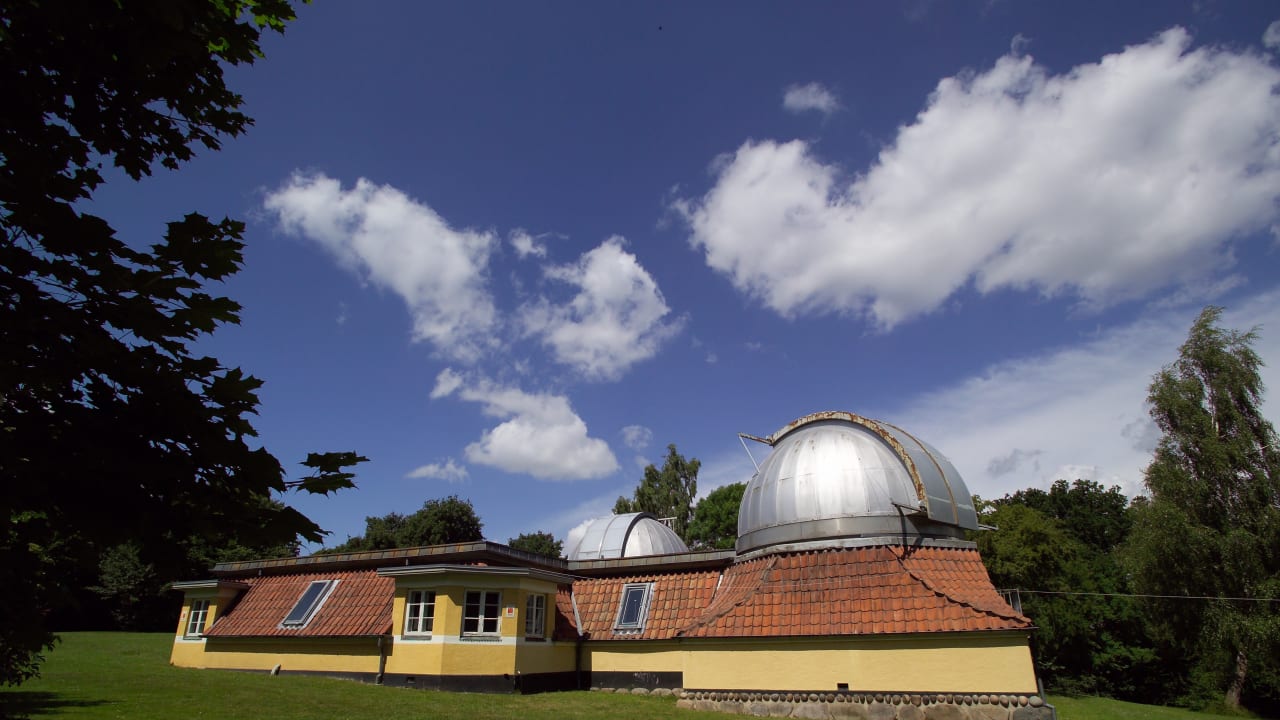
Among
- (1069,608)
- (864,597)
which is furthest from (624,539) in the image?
(1069,608)

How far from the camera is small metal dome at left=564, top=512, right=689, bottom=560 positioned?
27.5m

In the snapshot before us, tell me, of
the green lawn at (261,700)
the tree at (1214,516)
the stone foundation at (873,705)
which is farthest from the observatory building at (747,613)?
the tree at (1214,516)

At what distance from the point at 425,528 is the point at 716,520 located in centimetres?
2267

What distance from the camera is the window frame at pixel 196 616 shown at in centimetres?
2444

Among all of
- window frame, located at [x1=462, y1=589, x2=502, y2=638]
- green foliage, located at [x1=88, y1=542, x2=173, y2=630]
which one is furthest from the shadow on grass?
green foliage, located at [x1=88, y1=542, x2=173, y2=630]

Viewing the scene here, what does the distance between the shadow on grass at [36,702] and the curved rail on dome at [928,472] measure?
1846 centimetres

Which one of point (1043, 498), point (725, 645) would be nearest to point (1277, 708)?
point (725, 645)

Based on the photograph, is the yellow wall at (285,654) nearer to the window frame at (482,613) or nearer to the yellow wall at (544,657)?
the window frame at (482,613)

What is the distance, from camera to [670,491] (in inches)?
2013

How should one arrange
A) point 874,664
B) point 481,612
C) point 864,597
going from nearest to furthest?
point 874,664, point 864,597, point 481,612

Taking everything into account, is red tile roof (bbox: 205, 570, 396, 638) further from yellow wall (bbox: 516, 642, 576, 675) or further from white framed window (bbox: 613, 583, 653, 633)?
white framed window (bbox: 613, 583, 653, 633)

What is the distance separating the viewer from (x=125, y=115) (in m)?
4.12

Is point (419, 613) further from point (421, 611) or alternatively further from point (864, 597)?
point (864, 597)

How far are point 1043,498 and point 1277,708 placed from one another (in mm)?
32197
